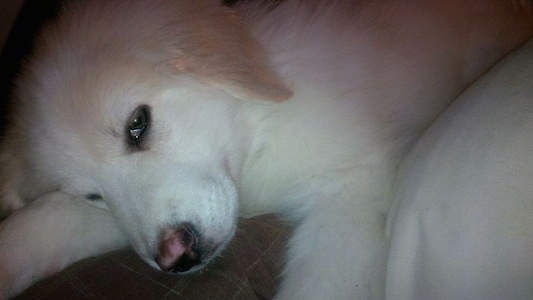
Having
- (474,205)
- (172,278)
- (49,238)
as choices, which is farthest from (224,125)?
(474,205)

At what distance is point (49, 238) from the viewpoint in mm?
1679

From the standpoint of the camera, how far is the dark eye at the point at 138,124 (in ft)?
5.21

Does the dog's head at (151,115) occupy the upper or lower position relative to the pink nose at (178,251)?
upper

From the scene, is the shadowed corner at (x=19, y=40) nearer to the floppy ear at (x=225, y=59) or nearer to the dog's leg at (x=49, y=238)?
the dog's leg at (x=49, y=238)

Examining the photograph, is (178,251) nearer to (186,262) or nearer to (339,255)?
(186,262)

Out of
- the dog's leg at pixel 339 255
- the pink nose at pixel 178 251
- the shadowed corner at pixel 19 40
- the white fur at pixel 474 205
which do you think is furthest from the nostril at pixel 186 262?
the shadowed corner at pixel 19 40

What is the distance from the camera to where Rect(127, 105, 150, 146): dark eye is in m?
1.59

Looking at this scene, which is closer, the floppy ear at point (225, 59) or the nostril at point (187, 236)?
the nostril at point (187, 236)

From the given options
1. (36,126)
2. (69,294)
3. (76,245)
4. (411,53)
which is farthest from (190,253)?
(411,53)

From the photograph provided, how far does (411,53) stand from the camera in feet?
6.26

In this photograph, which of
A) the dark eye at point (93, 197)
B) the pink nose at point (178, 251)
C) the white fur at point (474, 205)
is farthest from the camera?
the dark eye at point (93, 197)

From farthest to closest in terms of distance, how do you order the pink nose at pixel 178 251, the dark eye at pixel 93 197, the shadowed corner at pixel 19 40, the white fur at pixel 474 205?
the shadowed corner at pixel 19 40 < the dark eye at pixel 93 197 < the pink nose at pixel 178 251 < the white fur at pixel 474 205

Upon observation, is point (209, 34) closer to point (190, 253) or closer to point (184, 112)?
point (184, 112)

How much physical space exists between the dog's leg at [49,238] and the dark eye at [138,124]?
392mm
